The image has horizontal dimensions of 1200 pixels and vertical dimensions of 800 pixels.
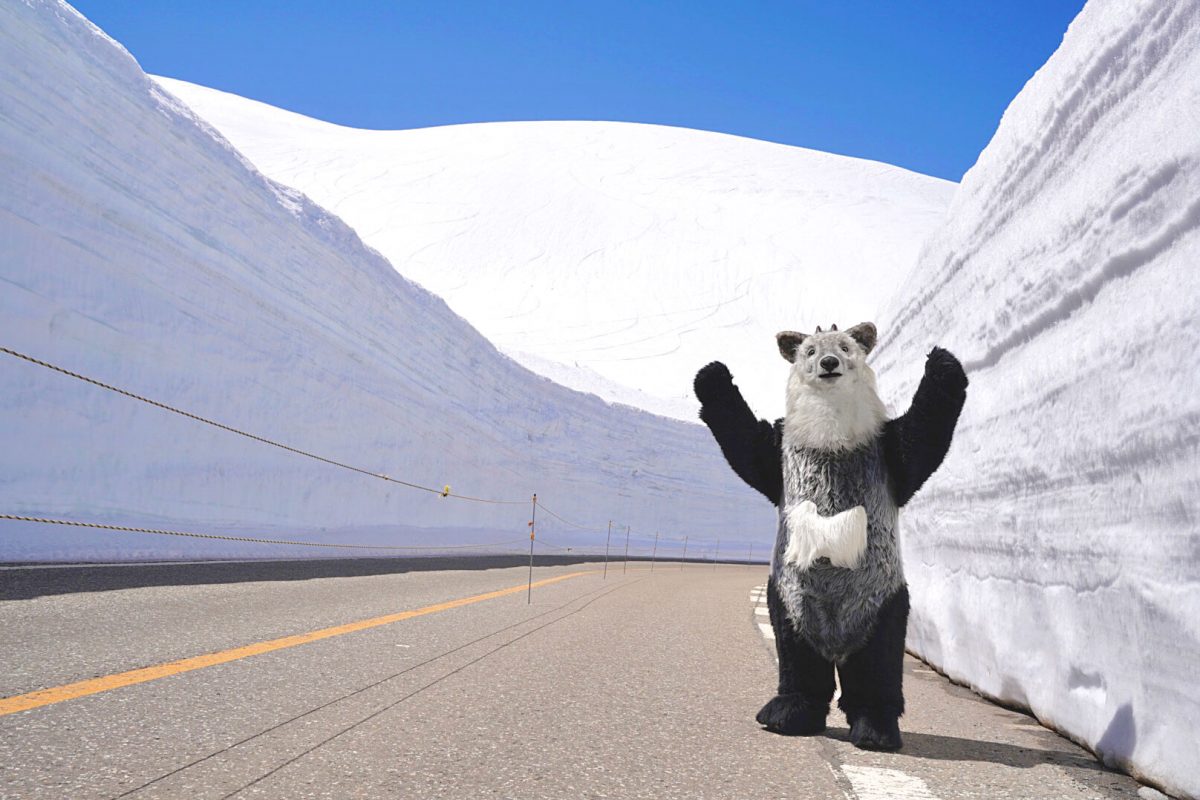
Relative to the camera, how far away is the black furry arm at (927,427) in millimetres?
2975

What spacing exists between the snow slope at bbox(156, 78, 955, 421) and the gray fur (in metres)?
31.5

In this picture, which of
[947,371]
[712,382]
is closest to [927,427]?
[947,371]

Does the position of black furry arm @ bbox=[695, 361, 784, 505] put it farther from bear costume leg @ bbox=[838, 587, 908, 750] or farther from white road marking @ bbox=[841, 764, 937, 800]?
white road marking @ bbox=[841, 764, 937, 800]

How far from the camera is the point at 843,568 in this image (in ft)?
Result: 9.84

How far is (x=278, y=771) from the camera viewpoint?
2.23 m

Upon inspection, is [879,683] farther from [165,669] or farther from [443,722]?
[165,669]

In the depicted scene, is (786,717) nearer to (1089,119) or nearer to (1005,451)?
(1005,451)

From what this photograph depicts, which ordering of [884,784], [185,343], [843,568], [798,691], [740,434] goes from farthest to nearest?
1. [185,343]
2. [740,434]
3. [798,691]
4. [843,568]
5. [884,784]

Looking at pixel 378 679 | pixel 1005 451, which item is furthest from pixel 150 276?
pixel 1005 451

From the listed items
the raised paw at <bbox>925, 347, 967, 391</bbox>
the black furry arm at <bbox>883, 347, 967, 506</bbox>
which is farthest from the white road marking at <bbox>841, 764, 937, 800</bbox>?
the raised paw at <bbox>925, 347, 967, 391</bbox>

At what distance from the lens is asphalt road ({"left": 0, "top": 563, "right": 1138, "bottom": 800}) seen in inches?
88.4

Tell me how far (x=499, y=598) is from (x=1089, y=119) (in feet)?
18.9

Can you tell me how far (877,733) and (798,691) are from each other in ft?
0.97

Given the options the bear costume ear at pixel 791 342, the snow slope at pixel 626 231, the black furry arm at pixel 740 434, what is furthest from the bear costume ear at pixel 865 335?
the snow slope at pixel 626 231
